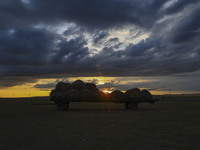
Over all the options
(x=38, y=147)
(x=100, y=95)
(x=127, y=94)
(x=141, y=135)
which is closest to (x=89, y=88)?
(x=100, y=95)

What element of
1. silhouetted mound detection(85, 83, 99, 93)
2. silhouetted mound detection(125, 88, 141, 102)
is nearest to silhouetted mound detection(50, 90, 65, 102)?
silhouetted mound detection(85, 83, 99, 93)

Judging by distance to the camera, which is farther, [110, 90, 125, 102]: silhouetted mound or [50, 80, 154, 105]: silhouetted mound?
[110, 90, 125, 102]: silhouetted mound

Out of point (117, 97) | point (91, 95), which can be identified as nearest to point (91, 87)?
point (91, 95)

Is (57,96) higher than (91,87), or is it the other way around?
(91,87)

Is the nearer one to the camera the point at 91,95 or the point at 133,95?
the point at 91,95

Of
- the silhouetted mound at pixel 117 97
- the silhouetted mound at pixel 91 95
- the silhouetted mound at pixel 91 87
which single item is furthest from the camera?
the silhouetted mound at pixel 91 87

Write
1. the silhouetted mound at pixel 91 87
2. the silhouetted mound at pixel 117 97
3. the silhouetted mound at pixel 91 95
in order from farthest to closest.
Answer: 1. the silhouetted mound at pixel 91 87
2. the silhouetted mound at pixel 117 97
3. the silhouetted mound at pixel 91 95

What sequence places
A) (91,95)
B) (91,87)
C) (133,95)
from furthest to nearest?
(91,87), (133,95), (91,95)

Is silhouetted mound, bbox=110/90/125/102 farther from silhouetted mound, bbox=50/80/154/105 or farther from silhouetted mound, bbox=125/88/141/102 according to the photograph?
silhouetted mound, bbox=125/88/141/102

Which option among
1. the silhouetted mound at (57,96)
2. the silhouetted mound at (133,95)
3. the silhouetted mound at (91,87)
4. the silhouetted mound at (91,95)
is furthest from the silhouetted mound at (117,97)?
the silhouetted mound at (57,96)

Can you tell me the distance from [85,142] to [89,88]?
1069cm

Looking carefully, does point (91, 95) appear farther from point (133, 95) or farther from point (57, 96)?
point (133, 95)

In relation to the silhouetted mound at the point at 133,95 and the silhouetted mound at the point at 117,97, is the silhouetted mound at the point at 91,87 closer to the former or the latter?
the silhouetted mound at the point at 117,97

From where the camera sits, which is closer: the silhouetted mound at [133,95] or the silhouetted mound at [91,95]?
the silhouetted mound at [91,95]
